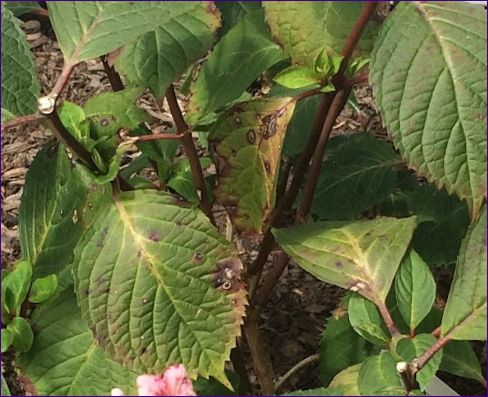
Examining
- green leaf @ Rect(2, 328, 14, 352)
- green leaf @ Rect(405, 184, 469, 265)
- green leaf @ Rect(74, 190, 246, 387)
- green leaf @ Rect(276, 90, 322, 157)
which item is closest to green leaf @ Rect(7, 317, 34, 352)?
green leaf @ Rect(2, 328, 14, 352)

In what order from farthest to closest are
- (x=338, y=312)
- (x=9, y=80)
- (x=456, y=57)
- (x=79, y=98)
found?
(x=79, y=98)
(x=338, y=312)
(x=9, y=80)
(x=456, y=57)

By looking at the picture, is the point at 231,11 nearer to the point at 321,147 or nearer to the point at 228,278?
the point at 321,147

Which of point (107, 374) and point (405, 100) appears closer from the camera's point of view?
point (405, 100)

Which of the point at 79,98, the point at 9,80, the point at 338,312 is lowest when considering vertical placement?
the point at 79,98

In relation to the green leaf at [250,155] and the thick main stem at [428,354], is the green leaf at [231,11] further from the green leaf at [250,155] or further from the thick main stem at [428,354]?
the thick main stem at [428,354]

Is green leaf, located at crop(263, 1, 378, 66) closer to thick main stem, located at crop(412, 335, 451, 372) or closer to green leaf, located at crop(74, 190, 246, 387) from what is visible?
green leaf, located at crop(74, 190, 246, 387)

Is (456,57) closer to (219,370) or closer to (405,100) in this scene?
(405,100)

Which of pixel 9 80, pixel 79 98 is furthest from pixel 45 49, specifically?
pixel 9 80
